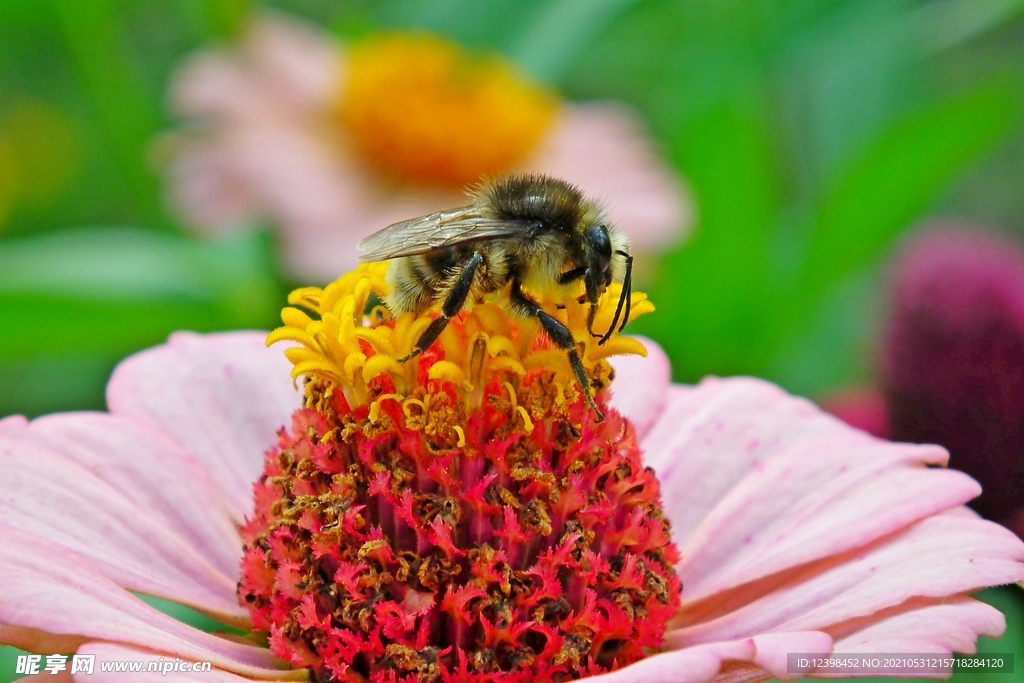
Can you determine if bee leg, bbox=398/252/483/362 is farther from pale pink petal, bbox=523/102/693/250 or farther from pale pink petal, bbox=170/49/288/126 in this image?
pale pink petal, bbox=170/49/288/126

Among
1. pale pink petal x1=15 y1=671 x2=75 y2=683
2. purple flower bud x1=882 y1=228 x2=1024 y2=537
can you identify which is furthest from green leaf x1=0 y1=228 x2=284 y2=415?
purple flower bud x1=882 y1=228 x2=1024 y2=537

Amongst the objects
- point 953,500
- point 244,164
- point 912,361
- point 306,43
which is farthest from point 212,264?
point 953,500

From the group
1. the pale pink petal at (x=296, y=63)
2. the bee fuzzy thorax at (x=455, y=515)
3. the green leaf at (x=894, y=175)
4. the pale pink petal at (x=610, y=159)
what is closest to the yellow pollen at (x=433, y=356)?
the bee fuzzy thorax at (x=455, y=515)

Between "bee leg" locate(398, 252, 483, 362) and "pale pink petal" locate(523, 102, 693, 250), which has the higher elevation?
"pale pink petal" locate(523, 102, 693, 250)

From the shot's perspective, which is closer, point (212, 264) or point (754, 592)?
point (754, 592)

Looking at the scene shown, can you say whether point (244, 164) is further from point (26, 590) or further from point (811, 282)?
point (26, 590)
